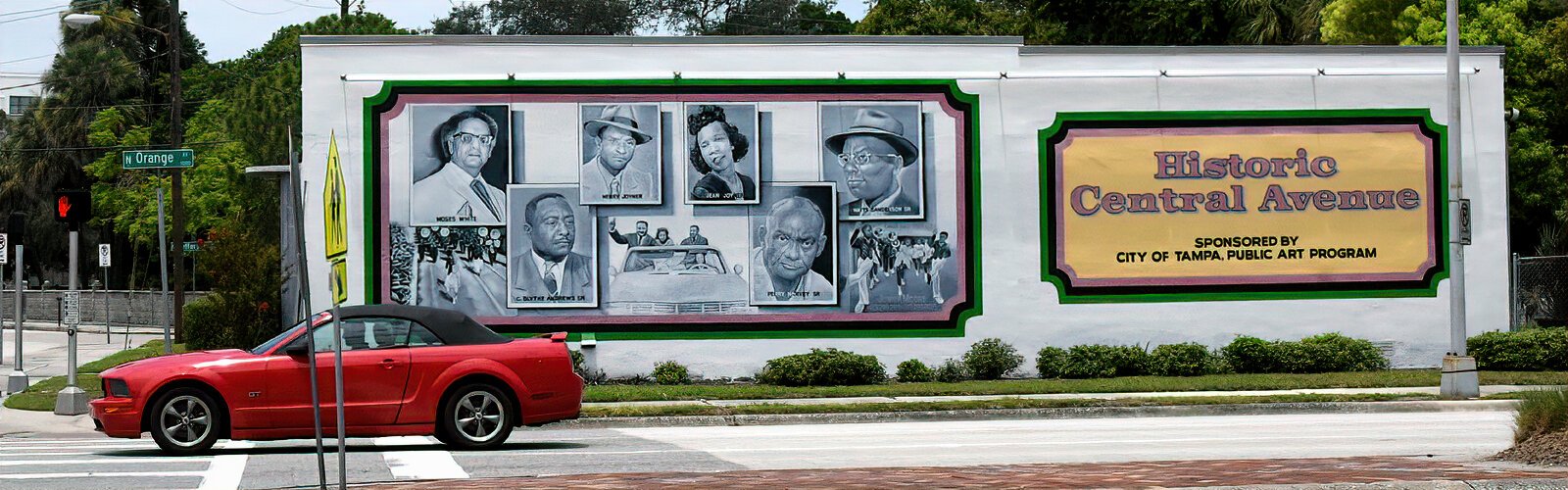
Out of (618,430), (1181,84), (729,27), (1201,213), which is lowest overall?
(618,430)

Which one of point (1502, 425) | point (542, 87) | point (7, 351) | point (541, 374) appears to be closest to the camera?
point (541, 374)

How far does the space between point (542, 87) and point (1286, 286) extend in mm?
11563

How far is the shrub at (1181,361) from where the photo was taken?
23.4 m

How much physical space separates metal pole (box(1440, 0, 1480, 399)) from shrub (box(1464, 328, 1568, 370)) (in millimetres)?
3025

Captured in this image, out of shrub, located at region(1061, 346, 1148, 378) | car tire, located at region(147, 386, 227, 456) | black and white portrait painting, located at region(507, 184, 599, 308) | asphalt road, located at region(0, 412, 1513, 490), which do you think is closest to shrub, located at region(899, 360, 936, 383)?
shrub, located at region(1061, 346, 1148, 378)

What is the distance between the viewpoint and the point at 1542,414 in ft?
36.6

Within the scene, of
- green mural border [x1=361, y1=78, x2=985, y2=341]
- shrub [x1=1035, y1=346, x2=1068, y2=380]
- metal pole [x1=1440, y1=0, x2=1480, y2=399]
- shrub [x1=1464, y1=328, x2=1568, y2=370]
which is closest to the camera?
metal pole [x1=1440, y1=0, x2=1480, y2=399]

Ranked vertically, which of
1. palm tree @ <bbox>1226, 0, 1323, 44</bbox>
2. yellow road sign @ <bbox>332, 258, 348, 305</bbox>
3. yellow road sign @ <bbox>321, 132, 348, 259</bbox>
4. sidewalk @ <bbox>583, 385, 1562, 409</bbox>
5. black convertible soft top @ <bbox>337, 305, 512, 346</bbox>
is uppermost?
palm tree @ <bbox>1226, 0, 1323, 44</bbox>

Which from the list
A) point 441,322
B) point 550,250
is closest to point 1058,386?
point 550,250

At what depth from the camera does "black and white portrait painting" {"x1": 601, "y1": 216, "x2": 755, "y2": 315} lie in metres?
23.0

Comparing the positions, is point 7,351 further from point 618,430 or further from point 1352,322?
point 1352,322

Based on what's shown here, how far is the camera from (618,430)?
17.7 m

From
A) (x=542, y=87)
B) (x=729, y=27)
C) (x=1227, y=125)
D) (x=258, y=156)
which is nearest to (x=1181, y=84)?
(x=1227, y=125)

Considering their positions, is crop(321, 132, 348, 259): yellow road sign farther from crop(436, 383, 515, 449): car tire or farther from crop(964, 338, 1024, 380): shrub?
crop(964, 338, 1024, 380): shrub
